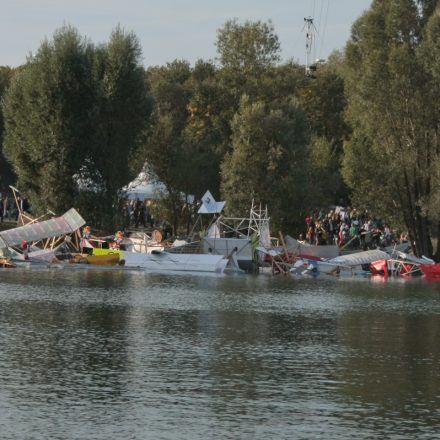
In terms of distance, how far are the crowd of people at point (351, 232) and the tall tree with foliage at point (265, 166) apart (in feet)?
6.31

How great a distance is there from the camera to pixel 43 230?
194 feet

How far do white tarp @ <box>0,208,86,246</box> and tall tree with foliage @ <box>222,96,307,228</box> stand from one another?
15.2m

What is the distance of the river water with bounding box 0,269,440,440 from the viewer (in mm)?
20266

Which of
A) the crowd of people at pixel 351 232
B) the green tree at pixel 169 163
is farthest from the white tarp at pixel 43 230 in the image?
the crowd of people at pixel 351 232

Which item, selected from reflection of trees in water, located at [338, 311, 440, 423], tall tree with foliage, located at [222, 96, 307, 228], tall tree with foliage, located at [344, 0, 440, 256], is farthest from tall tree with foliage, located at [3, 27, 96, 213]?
reflection of trees in water, located at [338, 311, 440, 423]

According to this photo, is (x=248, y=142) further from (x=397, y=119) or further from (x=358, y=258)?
(x=358, y=258)

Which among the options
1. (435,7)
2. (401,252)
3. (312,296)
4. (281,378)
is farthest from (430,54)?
(281,378)

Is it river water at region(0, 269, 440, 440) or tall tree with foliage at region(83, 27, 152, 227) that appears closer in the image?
river water at region(0, 269, 440, 440)

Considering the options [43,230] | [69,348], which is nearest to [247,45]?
[43,230]

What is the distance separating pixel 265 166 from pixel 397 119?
1049 cm

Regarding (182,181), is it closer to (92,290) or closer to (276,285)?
(276,285)

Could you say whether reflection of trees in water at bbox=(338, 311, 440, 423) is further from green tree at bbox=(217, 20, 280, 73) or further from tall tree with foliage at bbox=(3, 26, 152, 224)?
green tree at bbox=(217, 20, 280, 73)

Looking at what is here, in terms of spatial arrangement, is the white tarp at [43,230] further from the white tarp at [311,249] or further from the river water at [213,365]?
the river water at [213,365]

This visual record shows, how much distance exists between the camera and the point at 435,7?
68875 millimetres
